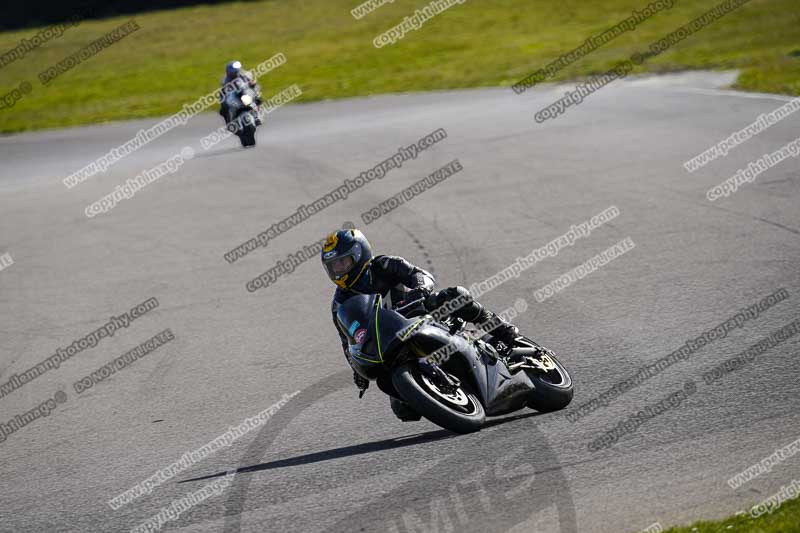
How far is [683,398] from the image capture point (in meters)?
8.33

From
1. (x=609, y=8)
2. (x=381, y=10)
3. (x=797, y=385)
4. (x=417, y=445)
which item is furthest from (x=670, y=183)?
(x=381, y=10)

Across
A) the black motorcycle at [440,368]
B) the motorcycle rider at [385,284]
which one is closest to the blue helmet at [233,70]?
the motorcycle rider at [385,284]

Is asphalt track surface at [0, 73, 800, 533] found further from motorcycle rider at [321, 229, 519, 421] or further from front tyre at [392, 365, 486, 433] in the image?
motorcycle rider at [321, 229, 519, 421]

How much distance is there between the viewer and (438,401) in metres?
7.59

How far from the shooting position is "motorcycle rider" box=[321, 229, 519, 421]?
810cm

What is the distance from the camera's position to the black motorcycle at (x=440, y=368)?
7598mm

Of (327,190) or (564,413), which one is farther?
(327,190)

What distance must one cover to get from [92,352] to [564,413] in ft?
20.2

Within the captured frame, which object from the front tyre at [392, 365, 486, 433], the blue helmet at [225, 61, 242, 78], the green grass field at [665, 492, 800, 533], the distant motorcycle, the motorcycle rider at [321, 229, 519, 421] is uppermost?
the blue helmet at [225, 61, 242, 78]

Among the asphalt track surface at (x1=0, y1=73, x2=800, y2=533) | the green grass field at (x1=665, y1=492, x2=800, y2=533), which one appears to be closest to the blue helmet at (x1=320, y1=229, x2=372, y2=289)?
the asphalt track surface at (x1=0, y1=73, x2=800, y2=533)

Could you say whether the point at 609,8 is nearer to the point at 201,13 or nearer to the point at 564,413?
the point at 201,13

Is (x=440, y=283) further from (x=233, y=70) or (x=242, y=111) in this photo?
(x=233, y=70)

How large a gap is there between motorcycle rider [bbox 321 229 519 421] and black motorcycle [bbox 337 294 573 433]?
0.13 metres

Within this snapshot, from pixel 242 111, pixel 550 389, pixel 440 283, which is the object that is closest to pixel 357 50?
pixel 242 111
